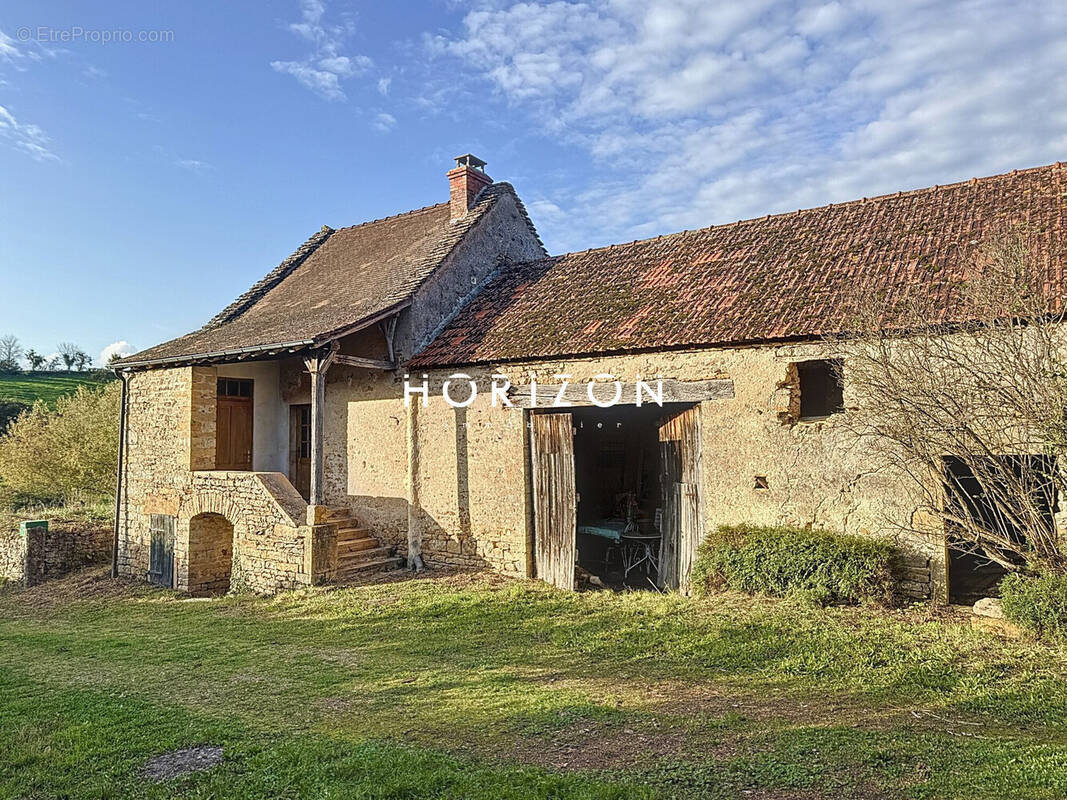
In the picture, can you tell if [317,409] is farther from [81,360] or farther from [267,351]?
[81,360]

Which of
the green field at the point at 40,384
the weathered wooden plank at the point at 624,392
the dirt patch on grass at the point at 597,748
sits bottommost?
the dirt patch on grass at the point at 597,748

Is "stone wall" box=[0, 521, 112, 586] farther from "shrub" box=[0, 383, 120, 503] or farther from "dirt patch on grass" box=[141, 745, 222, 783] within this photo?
"dirt patch on grass" box=[141, 745, 222, 783]

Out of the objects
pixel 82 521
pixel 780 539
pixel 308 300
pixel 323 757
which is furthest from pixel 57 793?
pixel 82 521

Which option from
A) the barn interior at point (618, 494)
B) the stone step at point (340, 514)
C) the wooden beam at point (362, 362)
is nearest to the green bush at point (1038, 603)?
the barn interior at point (618, 494)

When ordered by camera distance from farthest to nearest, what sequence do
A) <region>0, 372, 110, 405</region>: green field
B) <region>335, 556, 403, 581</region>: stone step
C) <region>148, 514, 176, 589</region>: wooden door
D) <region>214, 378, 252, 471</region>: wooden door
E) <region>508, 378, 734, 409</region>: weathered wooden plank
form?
<region>0, 372, 110, 405</region>: green field, <region>214, 378, 252, 471</region>: wooden door, <region>148, 514, 176, 589</region>: wooden door, <region>335, 556, 403, 581</region>: stone step, <region>508, 378, 734, 409</region>: weathered wooden plank

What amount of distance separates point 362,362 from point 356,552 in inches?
125

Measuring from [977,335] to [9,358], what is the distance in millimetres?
55487

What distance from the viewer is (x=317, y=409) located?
11320mm

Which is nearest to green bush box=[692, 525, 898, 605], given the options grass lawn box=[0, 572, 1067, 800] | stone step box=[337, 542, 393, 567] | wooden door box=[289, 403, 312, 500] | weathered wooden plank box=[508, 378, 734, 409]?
grass lawn box=[0, 572, 1067, 800]

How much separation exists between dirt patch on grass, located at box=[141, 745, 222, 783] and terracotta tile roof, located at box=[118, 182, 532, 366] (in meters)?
6.41

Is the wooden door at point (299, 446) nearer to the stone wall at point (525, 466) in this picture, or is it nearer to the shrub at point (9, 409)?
the stone wall at point (525, 466)

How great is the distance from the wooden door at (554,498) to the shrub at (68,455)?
14.6 meters

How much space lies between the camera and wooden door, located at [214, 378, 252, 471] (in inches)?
542

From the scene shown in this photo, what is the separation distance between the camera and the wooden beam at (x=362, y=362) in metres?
11.4
